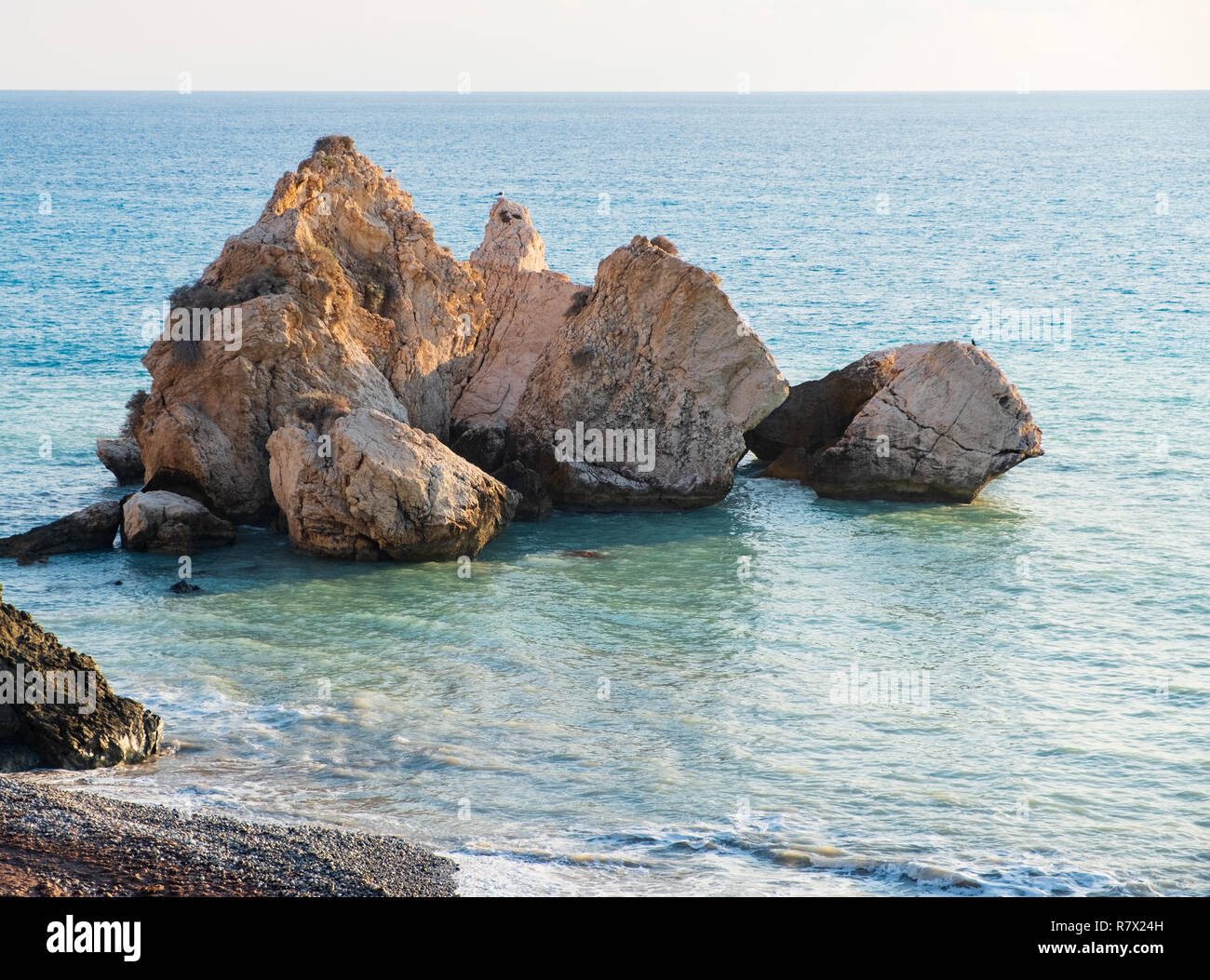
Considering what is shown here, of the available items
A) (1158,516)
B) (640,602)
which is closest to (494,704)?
(640,602)

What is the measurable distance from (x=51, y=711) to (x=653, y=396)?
13170mm

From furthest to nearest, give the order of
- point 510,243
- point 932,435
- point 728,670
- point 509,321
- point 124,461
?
point 510,243 < point 509,321 < point 124,461 < point 932,435 < point 728,670

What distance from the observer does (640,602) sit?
63.2ft

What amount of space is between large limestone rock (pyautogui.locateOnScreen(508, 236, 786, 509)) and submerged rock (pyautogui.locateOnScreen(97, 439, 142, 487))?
757 centimetres

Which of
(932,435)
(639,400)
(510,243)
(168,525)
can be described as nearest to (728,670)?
(639,400)

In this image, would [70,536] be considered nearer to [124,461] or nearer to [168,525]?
[168,525]

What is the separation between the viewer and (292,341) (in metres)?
22.1

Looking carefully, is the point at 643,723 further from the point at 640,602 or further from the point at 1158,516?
the point at 1158,516

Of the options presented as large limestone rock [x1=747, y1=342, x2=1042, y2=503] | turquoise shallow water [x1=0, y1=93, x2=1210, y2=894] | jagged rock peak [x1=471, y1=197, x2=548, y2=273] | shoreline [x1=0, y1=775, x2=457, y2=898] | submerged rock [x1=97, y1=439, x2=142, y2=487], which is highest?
jagged rock peak [x1=471, y1=197, x2=548, y2=273]

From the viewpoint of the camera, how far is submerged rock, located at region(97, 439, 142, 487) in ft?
80.8

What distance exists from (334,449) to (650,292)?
691cm

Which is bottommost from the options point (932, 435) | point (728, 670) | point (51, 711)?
point (728, 670)

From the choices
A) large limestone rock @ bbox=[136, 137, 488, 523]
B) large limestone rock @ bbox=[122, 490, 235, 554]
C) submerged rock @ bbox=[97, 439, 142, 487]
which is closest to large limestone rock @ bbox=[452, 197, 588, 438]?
large limestone rock @ bbox=[136, 137, 488, 523]

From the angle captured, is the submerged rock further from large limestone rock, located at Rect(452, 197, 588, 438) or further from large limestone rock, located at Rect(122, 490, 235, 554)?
large limestone rock, located at Rect(452, 197, 588, 438)
